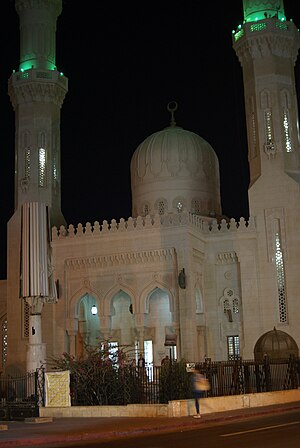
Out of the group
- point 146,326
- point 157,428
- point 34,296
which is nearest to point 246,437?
point 157,428

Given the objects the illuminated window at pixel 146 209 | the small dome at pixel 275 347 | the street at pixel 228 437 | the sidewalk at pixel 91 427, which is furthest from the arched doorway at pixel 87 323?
the street at pixel 228 437

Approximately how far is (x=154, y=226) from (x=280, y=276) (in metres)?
6.44

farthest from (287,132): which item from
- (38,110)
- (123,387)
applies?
(123,387)

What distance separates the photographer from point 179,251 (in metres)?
30.8

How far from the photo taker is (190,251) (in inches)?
1215

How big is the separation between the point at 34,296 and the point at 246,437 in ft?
42.3

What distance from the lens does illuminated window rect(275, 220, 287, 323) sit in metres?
30.8

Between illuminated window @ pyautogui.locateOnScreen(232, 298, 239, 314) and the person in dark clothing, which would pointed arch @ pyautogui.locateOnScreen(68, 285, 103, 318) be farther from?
the person in dark clothing

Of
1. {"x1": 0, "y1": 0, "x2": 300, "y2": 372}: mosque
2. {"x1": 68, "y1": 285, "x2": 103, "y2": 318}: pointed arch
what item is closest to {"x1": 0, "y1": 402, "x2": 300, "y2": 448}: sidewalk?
{"x1": 0, "y1": 0, "x2": 300, "y2": 372}: mosque

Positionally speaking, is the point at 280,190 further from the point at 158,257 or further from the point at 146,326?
the point at 146,326

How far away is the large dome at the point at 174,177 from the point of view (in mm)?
37406

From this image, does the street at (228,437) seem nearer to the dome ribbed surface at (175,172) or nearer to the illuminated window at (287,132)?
the illuminated window at (287,132)

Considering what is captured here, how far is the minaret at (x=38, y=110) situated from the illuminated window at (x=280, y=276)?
38.4ft

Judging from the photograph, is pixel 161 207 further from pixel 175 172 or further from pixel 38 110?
pixel 38 110
